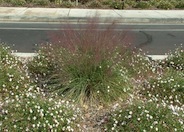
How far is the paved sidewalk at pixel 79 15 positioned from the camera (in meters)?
13.1

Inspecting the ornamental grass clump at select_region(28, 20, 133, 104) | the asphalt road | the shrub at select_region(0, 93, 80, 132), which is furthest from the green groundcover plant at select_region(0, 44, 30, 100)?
the asphalt road

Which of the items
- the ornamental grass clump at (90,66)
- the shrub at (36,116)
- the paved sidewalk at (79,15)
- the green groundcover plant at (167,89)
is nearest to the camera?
the shrub at (36,116)

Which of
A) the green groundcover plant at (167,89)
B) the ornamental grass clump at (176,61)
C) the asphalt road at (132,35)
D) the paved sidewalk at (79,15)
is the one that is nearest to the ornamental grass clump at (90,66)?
the green groundcover plant at (167,89)

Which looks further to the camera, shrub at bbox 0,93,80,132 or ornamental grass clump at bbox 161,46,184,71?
ornamental grass clump at bbox 161,46,184,71

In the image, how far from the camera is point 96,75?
4633mm

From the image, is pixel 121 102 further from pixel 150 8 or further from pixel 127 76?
pixel 150 8

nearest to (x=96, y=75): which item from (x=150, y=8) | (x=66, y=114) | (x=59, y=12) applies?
(x=66, y=114)

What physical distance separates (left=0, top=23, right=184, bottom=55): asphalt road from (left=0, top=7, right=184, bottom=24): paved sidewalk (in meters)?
0.72

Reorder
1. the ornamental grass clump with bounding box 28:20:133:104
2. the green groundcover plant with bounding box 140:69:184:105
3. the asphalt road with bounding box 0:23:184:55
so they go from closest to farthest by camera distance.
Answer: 1. the ornamental grass clump with bounding box 28:20:133:104
2. the green groundcover plant with bounding box 140:69:184:105
3. the asphalt road with bounding box 0:23:184:55

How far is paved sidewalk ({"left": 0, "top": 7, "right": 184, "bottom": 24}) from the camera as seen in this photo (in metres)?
13.1

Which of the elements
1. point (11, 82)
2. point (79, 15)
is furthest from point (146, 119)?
point (79, 15)

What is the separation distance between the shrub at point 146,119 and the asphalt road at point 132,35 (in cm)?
405

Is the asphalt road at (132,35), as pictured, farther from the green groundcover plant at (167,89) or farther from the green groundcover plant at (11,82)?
the green groundcover plant at (11,82)

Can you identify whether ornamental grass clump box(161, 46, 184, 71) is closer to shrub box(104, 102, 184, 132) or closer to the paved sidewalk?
shrub box(104, 102, 184, 132)
